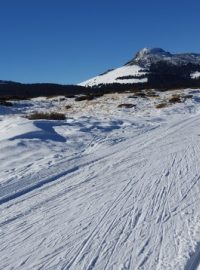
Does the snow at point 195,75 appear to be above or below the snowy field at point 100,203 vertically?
below

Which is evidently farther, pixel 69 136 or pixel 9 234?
pixel 69 136

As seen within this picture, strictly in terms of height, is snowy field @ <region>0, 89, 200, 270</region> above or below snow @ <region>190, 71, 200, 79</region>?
above

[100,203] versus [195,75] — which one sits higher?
[100,203]

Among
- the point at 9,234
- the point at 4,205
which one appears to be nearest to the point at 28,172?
the point at 4,205

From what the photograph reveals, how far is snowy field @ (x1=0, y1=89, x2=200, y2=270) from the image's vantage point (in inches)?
191

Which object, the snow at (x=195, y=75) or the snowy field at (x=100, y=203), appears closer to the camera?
the snowy field at (x=100, y=203)

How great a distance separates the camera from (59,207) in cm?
678

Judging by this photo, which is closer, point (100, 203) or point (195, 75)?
point (100, 203)

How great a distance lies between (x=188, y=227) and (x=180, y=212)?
2.04ft

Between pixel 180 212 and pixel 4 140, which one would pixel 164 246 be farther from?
pixel 4 140

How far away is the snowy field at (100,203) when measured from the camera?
15.9ft

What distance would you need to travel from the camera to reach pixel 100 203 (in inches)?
271

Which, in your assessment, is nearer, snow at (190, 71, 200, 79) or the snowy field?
the snowy field

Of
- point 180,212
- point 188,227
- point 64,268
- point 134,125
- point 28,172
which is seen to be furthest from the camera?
point 134,125
